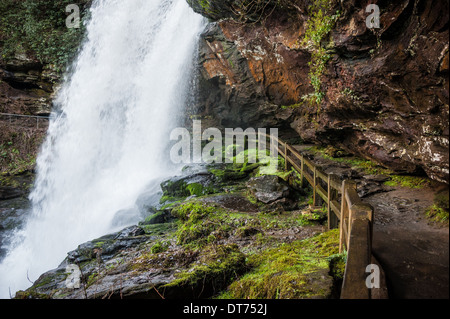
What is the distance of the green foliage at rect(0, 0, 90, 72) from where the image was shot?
17.2 metres

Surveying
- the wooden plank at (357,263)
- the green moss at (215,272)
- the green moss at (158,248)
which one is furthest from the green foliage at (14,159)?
the wooden plank at (357,263)

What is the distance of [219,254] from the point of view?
4039mm

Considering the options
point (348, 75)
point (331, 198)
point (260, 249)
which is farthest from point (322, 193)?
point (348, 75)

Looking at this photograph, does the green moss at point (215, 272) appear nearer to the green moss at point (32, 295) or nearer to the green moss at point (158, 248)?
the green moss at point (158, 248)

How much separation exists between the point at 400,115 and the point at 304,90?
17.6ft

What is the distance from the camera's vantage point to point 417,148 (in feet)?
17.0

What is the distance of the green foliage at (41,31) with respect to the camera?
17156mm

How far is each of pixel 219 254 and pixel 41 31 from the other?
70.0ft

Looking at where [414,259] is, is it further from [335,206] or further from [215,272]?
[215,272]

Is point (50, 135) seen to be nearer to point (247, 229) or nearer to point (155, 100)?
point (155, 100)

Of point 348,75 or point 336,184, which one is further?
point 348,75

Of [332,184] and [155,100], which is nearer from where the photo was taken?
[332,184]

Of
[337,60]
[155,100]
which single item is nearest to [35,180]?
[155,100]

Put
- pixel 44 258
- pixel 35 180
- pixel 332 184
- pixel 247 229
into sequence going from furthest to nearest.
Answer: pixel 35 180 → pixel 44 258 → pixel 247 229 → pixel 332 184
